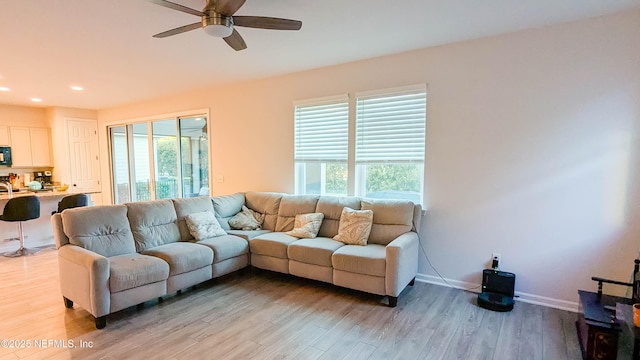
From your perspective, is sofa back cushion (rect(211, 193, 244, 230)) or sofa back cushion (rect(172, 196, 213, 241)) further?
sofa back cushion (rect(211, 193, 244, 230))

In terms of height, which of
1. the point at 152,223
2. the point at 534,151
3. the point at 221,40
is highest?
the point at 221,40

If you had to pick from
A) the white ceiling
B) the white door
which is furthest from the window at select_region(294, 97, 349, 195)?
the white door

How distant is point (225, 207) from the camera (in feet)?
14.4

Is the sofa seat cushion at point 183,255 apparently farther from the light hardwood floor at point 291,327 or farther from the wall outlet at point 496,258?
the wall outlet at point 496,258

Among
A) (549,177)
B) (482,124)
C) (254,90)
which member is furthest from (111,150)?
(549,177)

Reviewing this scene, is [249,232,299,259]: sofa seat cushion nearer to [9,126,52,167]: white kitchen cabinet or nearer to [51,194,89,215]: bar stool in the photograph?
[51,194,89,215]: bar stool

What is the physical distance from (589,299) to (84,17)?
4774 millimetres

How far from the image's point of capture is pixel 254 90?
502 cm

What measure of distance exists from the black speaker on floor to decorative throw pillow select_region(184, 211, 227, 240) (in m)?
3.02

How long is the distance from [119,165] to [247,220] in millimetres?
4770

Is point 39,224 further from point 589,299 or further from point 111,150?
point 589,299

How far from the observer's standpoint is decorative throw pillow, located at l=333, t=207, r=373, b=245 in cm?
355

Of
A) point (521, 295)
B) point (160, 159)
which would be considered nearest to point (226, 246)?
point (521, 295)

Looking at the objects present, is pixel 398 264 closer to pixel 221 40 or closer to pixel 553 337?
pixel 553 337
